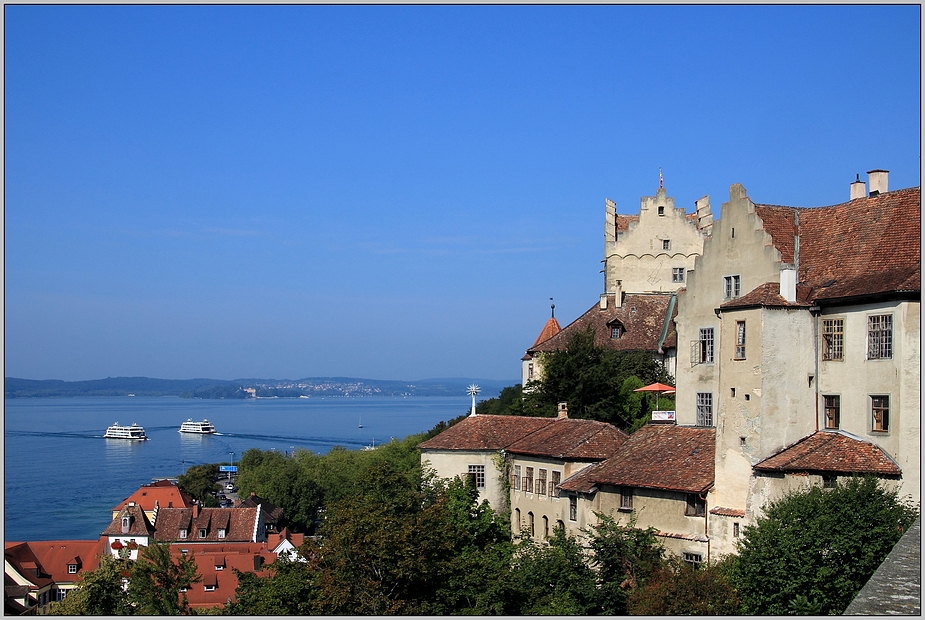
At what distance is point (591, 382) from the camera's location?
5025 cm

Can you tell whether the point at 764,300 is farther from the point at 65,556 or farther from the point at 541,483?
the point at 65,556

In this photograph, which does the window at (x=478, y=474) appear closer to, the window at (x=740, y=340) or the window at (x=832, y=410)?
the window at (x=740, y=340)

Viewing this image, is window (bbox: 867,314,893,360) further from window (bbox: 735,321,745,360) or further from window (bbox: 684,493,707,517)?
window (bbox: 684,493,707,517)

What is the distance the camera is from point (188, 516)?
3516 inches

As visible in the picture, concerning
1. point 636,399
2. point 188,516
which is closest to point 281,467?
point 188,516

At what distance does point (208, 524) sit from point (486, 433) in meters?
50.1

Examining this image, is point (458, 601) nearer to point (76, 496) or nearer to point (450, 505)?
point (450, 505)

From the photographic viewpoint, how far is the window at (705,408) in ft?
122

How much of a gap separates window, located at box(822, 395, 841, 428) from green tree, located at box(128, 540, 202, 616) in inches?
822

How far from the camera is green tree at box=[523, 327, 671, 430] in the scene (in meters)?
49.7

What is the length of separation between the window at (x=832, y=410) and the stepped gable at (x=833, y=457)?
271mm

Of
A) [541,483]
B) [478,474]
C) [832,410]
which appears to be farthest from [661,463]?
[478,474]

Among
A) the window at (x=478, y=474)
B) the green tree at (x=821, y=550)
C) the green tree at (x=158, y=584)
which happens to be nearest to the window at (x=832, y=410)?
the green tree at (x=821, y=550)

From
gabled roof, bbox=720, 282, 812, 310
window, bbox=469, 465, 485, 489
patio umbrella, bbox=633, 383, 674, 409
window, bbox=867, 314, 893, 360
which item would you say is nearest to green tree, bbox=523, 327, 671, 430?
patio umbrella, bbox=633, 383, 674, 409
